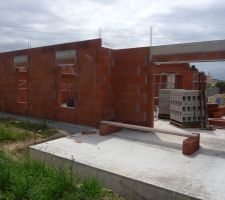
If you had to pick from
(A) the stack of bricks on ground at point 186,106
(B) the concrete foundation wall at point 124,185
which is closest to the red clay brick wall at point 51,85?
(A) the stack of bricks on ground at point 186,106

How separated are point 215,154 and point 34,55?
9037mm

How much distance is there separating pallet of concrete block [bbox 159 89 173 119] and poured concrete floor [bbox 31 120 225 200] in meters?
3.16

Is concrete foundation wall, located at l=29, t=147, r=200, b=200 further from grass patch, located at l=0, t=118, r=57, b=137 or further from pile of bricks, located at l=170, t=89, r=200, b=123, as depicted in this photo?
pile of bricks, located at l=170, t=89, r=200, b=123

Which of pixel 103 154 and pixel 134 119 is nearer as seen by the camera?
pixel 103 154

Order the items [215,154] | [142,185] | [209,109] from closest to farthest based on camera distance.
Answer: [142,185], [215,154], [209,109]

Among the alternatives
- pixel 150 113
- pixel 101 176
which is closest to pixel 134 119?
pixel 150 113

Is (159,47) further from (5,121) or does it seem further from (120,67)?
(5,121)

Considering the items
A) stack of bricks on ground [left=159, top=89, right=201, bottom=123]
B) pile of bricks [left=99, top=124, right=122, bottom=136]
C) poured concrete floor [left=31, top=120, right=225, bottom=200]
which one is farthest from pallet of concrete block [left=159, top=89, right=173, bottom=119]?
pile of bricks [left=99, top=124, right=122, bottom=136]

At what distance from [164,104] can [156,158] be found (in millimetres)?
6194

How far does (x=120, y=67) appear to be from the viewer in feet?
34.1

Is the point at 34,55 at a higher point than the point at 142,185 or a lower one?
higher

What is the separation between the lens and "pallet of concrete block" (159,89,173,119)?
1260 centimetres

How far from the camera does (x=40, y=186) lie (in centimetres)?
463

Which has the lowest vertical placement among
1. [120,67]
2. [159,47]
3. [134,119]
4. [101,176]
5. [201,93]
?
[101,176]
